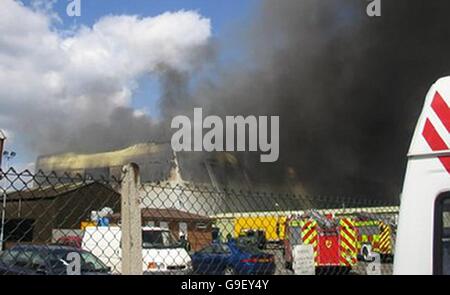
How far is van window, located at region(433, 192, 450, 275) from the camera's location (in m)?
1.49

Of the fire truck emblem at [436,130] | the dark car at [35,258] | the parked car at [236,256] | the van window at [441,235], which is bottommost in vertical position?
the van window at [441,235]

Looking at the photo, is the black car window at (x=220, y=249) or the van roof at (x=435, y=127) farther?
the black car window at (x=220, y=249)

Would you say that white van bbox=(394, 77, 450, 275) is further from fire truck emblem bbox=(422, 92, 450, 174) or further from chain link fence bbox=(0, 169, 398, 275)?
chain link fence bbox=(0, 169, 398, 275)

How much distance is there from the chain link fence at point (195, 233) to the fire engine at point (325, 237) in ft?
0.07

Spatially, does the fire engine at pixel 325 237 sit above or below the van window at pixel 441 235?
above

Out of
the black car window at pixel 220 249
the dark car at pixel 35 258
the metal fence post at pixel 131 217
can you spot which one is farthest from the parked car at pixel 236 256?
the metal fence post at pixel 131 217

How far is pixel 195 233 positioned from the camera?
14164 mm

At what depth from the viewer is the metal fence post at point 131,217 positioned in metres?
1.99

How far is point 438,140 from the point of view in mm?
1484

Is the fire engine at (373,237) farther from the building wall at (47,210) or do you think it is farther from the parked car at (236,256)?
the building wall at (47,210)

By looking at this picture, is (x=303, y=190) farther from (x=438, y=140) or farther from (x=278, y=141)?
(x=438, y=140)

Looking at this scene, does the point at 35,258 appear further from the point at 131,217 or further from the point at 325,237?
the point at 325,237
